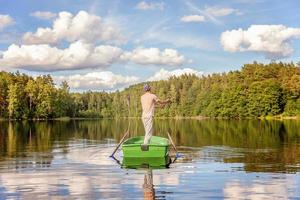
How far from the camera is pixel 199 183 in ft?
54.6

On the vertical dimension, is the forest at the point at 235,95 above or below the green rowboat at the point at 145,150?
above

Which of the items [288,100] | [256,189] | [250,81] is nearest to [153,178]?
[256,189]

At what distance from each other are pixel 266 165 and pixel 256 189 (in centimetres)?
745

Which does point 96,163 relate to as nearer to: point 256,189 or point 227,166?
point 227,166

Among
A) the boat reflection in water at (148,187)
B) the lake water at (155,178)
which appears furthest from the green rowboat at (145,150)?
the boat reflection in water at (148,187)

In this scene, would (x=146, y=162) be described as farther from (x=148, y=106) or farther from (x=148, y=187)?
(x=148, y=187)

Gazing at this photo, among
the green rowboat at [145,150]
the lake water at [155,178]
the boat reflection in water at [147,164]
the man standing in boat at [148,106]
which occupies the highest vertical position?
the man standing in boat at [148,106]

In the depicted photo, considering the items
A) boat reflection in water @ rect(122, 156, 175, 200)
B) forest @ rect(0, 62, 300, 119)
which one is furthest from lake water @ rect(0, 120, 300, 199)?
forest @ rect(0, 62, 300, 119)

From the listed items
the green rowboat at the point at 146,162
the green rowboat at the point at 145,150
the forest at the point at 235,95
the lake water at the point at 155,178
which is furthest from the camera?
the forest at the point at 235,95

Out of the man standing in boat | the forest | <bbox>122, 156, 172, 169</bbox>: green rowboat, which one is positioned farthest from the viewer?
the forest

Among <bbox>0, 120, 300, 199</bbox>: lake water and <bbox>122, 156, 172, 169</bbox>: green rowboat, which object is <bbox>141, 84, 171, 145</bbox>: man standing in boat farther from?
<bbox>0, 120, 300, 199</bbox>: lake water

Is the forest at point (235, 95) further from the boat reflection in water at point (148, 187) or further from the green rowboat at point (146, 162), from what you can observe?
the boat reflection in water at point (148, 187)

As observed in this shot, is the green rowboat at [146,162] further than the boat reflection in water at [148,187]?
Yes

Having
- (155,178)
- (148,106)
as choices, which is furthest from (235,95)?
(155,178)
